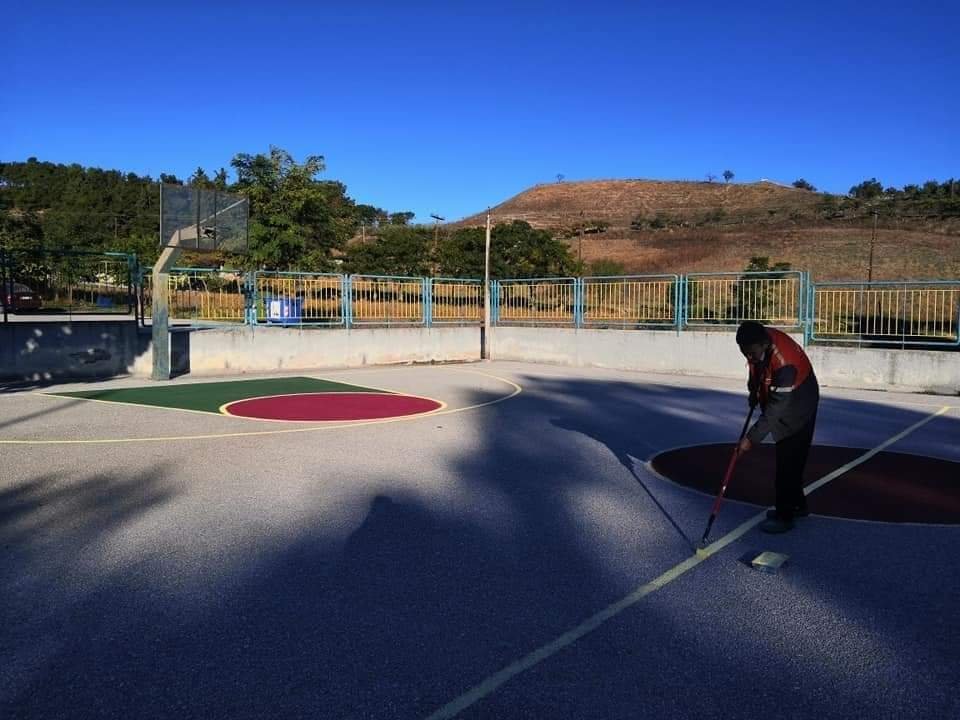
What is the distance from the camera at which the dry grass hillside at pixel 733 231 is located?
52156 millimetres

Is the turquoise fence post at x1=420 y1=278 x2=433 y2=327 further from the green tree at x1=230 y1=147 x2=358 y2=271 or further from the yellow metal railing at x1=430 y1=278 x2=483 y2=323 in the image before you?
the green tree at x1=230 y1=147 x2=358 y2=271

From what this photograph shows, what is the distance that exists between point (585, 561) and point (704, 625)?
3.64 feet

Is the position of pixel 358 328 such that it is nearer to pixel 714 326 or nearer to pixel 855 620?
pixel 714 326

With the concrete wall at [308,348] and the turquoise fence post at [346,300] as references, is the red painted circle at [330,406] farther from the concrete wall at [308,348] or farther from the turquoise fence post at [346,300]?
the turquoise fence post at [346,300]

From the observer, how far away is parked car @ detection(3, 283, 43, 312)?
575 inches

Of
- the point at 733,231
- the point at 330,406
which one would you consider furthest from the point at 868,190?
the point at 330,406

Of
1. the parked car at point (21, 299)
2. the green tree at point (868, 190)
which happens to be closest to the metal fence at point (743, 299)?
the parked car at point (21, 299)

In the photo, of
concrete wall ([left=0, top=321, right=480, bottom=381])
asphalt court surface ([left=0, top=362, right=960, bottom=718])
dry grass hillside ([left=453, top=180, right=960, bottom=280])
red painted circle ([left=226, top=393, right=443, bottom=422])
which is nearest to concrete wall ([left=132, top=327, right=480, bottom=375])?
concrete wall ([left=0, top=321, right=480, bottom=381])

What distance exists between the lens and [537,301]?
21.3 metres

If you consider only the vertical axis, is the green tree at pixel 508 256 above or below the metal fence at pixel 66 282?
above

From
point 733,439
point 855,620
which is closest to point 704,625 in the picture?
point 855,620

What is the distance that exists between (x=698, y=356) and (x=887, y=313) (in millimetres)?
4159

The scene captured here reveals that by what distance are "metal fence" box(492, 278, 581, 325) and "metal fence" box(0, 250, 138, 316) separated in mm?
10316

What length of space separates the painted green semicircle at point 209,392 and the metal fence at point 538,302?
7615 mm
